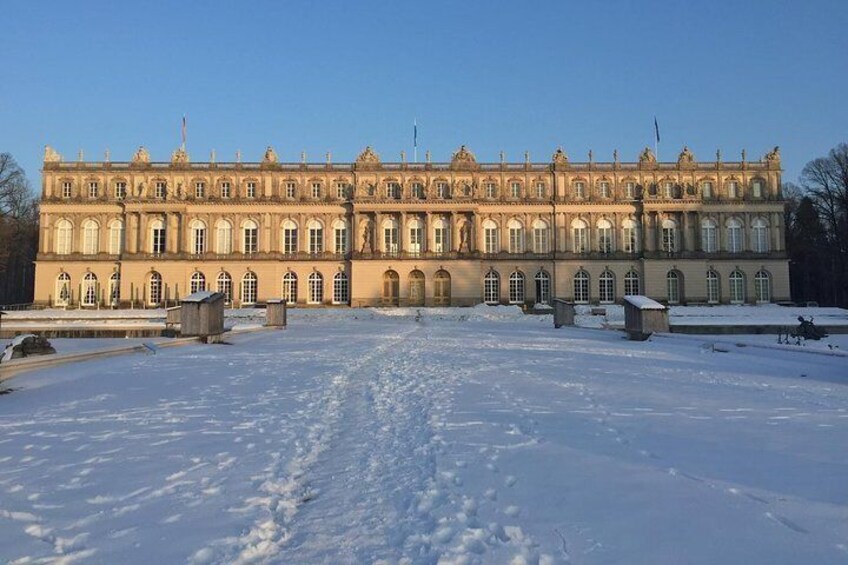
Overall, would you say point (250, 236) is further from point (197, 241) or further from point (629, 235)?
point (629, 235)

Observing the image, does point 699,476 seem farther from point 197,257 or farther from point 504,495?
point 197,257

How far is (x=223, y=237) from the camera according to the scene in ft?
186

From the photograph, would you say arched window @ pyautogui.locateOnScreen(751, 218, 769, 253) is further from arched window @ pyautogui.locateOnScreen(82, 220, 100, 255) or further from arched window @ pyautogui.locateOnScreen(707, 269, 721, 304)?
arched window @ pyautogui.locateOnScreen(82, 220, 100, 255)

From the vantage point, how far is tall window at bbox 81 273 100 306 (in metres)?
55.5

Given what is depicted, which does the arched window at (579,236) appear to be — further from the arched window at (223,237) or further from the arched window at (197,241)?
the arched window at (197,241)

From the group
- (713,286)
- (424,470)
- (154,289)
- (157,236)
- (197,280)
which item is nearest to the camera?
(424,470)

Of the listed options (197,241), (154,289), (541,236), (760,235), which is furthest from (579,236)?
(154,289)

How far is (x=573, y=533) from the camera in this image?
3.63 meters

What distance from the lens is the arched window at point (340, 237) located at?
56781 millimetres

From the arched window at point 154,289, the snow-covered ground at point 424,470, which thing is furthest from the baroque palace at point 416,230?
the snow-covered ground at point 424,470

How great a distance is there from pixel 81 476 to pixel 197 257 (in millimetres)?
54775

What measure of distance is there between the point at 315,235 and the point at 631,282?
32.4 m

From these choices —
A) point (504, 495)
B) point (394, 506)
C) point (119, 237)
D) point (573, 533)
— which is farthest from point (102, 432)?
point (119, 237)

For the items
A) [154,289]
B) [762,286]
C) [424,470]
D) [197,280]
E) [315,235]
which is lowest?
[424,470]
